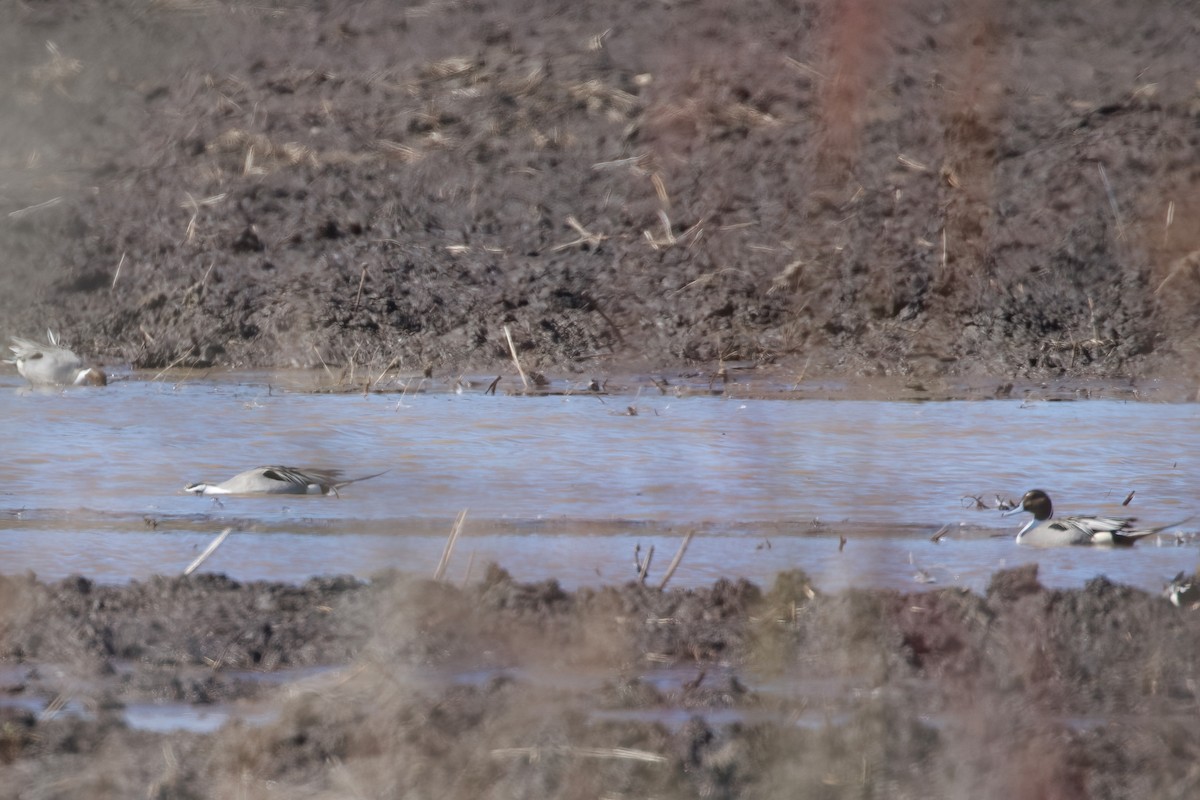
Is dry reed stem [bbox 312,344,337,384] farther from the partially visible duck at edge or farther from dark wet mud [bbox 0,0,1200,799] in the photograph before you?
the partially visible duck at edge

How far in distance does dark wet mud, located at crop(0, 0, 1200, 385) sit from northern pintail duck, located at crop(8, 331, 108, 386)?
0.33m

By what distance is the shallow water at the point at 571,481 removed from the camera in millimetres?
4051

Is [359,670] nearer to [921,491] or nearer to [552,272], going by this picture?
[921,491]

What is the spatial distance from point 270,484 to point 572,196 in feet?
10.3

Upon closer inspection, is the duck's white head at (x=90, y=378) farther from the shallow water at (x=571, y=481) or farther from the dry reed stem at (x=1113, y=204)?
the dry reed stem at (x=1113, y=204)

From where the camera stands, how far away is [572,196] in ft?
24.7

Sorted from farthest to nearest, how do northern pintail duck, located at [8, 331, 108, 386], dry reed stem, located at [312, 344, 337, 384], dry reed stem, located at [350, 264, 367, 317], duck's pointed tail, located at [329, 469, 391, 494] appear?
1. dry reed stem, located at [350, 264, 367, 317]
2. dry reed stem, located at [312, 344, 337, 384]
3. northern pintail duck, located at [8, 331, 108, 386]
4. duck's pointed tail, located at [329, 469, 391, 494]

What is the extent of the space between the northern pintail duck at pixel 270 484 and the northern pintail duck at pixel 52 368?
163cm

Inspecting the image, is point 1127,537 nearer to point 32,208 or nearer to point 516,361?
point 516,361

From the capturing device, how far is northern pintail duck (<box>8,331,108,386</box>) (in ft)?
20.2

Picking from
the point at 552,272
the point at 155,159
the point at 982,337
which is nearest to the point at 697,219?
the point at 552,272

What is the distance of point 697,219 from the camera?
7238 mm

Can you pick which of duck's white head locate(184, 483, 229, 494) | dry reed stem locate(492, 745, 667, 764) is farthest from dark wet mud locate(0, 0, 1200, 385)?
dry reed stem locate(492, 745, 667, 764)

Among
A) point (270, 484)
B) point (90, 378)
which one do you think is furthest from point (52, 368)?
point (270, 484)
